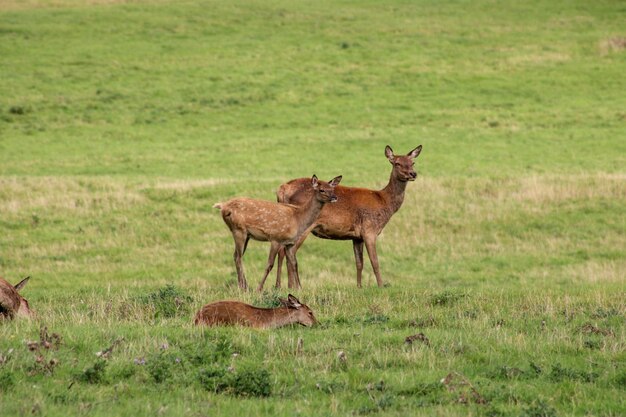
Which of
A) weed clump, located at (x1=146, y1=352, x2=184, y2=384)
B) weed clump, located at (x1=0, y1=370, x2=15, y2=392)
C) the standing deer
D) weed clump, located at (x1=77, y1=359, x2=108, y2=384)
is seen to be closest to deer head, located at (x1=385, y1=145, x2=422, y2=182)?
the standing deer

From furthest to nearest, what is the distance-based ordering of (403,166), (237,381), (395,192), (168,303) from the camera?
1. (395,192)
2. (403,166)
3. (168,303)
4. (237,381)

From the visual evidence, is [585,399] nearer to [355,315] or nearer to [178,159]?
[355,315]

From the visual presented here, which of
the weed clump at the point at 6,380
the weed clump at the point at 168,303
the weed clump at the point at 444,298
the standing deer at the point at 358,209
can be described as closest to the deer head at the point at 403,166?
the standing deer at the point at 358,209

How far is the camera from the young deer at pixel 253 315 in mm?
10773

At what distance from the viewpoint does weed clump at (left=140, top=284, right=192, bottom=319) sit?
40.0 feet

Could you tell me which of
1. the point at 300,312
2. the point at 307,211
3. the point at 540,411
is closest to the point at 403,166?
the point at 307,211

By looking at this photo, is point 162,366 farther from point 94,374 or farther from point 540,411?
point 540,411

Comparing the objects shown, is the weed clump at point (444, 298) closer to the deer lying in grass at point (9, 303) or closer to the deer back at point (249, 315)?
the deer back at point (249, 315)

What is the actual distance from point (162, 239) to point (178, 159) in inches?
433

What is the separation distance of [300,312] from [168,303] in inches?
84.7

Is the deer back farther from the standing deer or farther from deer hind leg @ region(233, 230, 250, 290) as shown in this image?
the standing deer

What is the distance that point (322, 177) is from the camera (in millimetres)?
29891

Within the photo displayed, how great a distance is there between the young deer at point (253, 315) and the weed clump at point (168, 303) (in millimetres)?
1265

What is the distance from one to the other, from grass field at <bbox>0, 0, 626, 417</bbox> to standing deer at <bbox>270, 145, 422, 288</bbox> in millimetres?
1500
